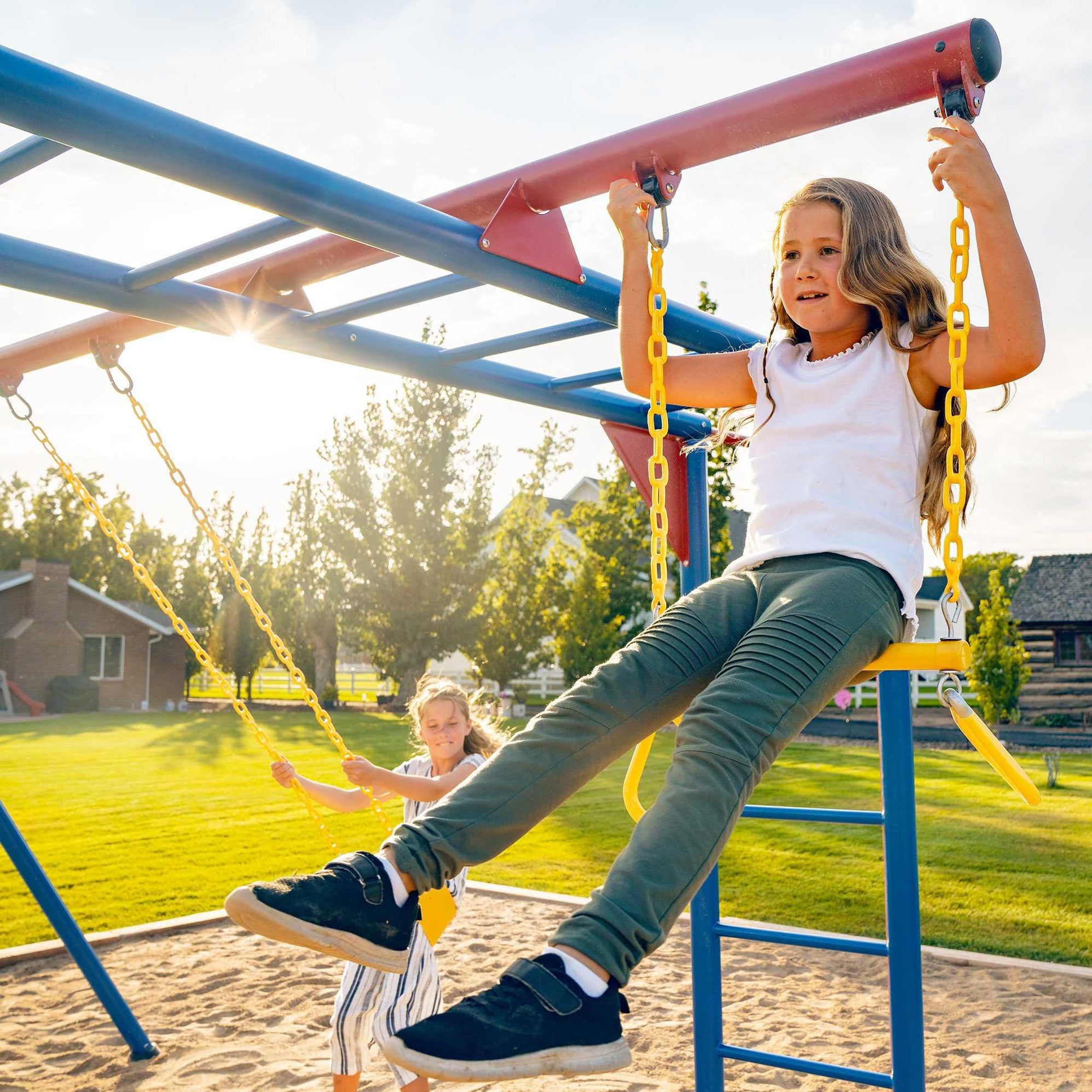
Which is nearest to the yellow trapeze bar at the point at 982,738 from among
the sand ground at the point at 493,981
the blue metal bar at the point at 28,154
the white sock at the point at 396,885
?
the white sock at the point at 396,885

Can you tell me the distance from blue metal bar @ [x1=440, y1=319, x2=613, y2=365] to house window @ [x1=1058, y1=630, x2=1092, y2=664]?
2292 centimetres

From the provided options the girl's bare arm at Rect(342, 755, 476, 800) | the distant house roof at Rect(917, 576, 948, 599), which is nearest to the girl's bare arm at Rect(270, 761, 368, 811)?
the girl's bare arm at Rect(342, 755, 476, 800)

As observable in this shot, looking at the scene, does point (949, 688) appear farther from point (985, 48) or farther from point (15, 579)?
point (15, 579)

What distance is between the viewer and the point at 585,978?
55.5 inches

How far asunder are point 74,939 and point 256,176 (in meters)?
2.91

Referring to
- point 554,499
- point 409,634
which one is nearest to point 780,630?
point 409,634

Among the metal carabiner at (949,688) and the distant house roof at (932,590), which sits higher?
the distant house roof at (932,590)

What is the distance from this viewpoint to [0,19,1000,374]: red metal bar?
185 centimetres

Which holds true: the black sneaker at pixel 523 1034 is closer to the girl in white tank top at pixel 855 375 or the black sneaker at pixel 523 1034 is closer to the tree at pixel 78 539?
the girl in white tank top at pixel 855 375

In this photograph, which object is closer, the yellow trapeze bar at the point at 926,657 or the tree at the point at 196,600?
the yellow trapeze bar at the point at 926,657

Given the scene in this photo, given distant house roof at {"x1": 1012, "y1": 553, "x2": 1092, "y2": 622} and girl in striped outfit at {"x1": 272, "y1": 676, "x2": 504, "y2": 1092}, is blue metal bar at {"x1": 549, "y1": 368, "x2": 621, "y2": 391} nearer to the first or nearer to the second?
girl in striped outfit at {"x1": 272, "y1": 676, "x2": 504, "y2": 1092}

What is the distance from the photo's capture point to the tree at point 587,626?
1939 centimetres

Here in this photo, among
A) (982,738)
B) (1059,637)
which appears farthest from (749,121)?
(1059,637)

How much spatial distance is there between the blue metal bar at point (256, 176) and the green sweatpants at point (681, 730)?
0.87 m
